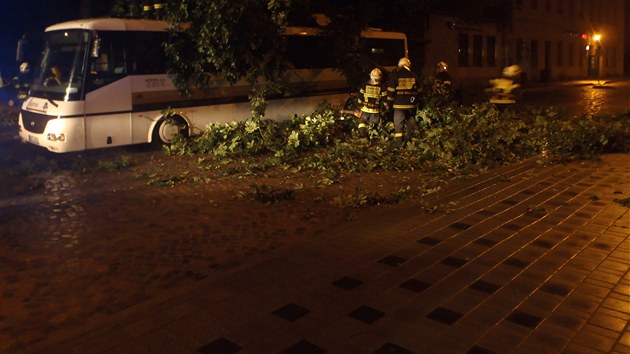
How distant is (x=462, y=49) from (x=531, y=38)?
33.4ft

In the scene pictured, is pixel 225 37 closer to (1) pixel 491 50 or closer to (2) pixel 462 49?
(2) pixel 462 49

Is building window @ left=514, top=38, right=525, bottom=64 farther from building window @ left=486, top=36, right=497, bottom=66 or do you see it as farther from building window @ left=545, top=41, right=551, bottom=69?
building window @ left=545, top=41, right=551, bottom=69

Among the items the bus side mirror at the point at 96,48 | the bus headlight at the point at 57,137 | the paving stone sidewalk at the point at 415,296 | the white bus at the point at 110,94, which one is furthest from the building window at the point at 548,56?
the paving stone sidewalk at the point at 415,296

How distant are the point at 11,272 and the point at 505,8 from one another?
41351 millimetres

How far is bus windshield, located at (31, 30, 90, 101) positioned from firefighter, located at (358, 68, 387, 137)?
18.7ft

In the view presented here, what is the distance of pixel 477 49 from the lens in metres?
38.9

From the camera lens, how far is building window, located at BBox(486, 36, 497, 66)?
4001cm

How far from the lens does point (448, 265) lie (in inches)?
208

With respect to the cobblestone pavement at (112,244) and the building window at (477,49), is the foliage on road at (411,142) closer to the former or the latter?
the cobblestone pavement at (112,244)

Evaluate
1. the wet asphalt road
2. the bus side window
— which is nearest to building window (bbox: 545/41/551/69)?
the bus side window

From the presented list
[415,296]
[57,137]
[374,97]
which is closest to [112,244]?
[415,296]

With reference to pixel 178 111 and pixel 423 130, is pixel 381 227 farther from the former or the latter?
pixel 178 111

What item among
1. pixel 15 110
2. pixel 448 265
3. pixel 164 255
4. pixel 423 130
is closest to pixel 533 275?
pixel 448 265

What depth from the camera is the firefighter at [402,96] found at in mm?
11523
